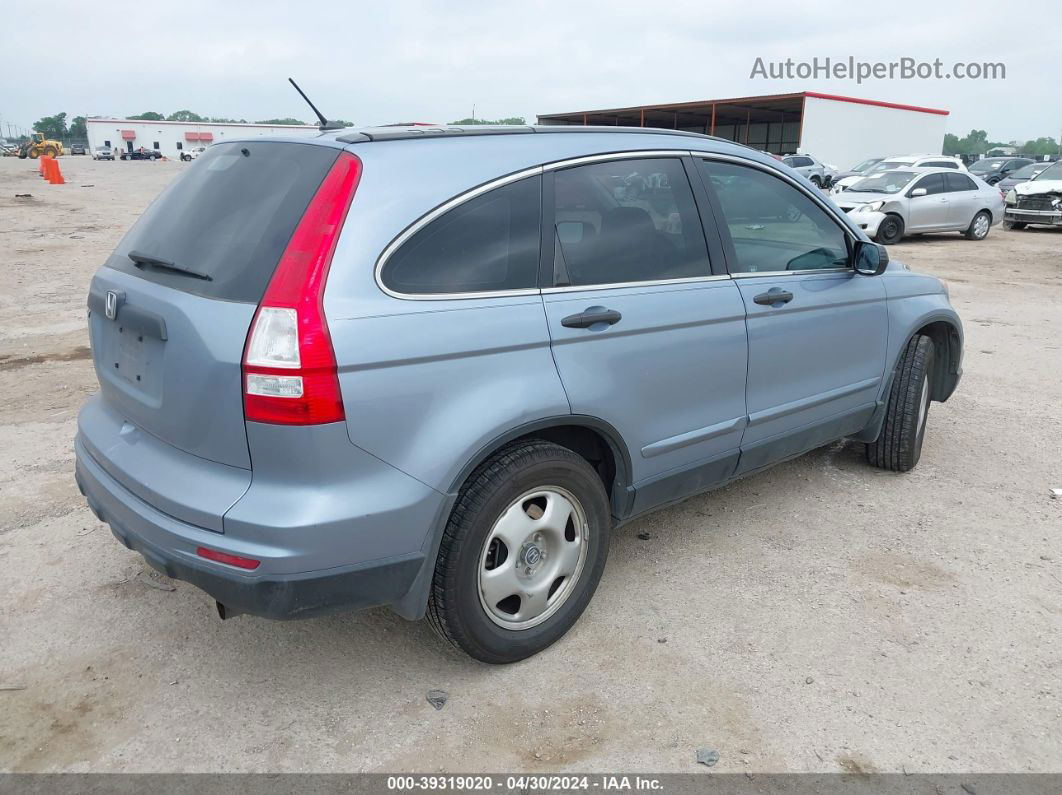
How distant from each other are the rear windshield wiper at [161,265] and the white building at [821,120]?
132 feet

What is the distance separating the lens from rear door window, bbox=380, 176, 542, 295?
2.50m

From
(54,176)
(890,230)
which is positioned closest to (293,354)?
(890,230)

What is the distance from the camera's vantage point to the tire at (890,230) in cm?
1681

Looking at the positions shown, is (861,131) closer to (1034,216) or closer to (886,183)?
(1034,216)

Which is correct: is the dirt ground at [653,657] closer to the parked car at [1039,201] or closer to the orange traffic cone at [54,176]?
the parked car at [1039,201]

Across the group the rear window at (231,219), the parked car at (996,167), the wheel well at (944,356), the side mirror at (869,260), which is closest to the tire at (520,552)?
the rear window at (231,219)

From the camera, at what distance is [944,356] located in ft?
16.0

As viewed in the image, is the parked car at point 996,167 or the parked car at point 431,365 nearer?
the parked car at point 431,365

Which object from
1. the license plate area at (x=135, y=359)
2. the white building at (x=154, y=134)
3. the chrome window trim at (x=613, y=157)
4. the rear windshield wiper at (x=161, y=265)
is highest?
the white building at (x=154, y=134)

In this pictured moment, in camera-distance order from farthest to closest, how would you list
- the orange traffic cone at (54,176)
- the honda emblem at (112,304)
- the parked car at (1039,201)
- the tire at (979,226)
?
the orange traffic cone at (54,176), the parked car at (1039,201), the tire at (979,226), the honda emblem at (112,304)

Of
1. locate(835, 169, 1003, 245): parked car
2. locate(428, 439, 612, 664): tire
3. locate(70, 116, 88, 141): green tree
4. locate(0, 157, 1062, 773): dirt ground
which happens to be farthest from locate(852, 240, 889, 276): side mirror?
locate(70, 116, 88, 141): green tree

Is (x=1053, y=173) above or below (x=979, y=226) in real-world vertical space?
above

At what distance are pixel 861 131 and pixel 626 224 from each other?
4570cm

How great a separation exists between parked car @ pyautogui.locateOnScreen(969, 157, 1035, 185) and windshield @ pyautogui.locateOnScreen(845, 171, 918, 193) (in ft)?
50.5
